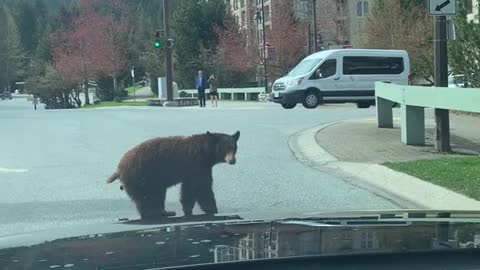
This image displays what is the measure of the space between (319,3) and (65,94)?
22.0m

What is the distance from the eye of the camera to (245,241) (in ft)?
9.91

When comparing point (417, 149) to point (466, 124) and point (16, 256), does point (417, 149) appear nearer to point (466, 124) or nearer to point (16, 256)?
point (466, 124)

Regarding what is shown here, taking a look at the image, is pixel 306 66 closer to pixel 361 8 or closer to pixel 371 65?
pixel 371 65

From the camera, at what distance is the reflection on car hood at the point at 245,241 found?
8.70ft

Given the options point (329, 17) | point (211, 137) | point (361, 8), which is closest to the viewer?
point (211, 137)

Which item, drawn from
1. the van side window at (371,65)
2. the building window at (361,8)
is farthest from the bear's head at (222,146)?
the building window at (361,8)

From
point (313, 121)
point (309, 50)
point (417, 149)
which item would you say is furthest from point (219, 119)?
point (309, 50)

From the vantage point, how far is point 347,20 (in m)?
65.0

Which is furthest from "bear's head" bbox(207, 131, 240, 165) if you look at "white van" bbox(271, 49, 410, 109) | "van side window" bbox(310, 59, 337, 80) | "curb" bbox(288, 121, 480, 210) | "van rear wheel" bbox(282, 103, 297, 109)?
"van rear wheel" bbox(282, 103, 297, 109)

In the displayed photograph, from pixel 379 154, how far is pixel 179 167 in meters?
6.66

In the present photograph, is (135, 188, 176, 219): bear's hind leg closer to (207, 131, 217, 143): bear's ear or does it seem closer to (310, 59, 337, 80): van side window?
(207, 131, 217, 143): bear's ear

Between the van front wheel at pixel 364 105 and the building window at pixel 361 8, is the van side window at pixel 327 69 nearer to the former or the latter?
the van front wheel at pixel 364 105

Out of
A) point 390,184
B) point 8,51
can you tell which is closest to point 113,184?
point 390,184

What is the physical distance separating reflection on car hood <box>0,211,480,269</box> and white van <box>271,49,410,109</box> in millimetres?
21307
